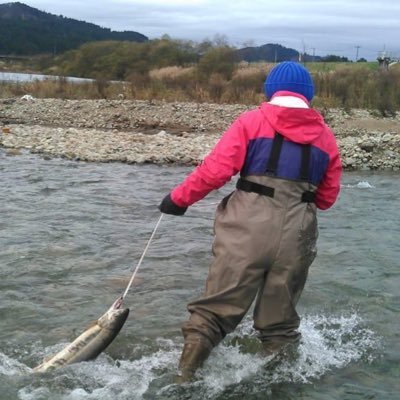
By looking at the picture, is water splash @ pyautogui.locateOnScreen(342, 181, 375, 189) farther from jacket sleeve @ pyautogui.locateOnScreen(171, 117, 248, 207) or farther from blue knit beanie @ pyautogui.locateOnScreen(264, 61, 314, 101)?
jacket sleeve @ pyautogui.locateOnScreen(171, 117, 248, 207)

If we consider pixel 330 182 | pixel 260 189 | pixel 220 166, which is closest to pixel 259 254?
pixel 260 189

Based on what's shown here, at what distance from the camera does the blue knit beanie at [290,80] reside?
14.4 feet

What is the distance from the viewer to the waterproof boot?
446cm

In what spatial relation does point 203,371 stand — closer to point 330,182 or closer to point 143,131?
point 330,182

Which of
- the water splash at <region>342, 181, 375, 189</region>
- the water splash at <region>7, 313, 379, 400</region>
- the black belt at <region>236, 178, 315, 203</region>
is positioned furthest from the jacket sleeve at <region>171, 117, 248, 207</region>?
the water splash at <region>342, 181, 375, 189</region>

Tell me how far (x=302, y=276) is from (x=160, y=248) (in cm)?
446

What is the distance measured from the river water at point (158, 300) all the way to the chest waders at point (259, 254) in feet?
1.31

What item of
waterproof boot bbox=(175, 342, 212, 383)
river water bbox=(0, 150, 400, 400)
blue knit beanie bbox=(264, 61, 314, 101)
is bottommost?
river water bbox=(0, 150, 400, 400)

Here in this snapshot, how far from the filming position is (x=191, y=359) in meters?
4.49

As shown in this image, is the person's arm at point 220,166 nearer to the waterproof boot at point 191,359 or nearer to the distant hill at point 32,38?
the waterproof boot at point 191,359

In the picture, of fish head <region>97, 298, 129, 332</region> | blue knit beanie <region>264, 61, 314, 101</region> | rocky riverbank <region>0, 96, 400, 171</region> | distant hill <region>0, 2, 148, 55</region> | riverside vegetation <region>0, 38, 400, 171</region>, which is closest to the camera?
blue knit beanie <region>264, 61, 314, 101</region>

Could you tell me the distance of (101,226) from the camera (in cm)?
982

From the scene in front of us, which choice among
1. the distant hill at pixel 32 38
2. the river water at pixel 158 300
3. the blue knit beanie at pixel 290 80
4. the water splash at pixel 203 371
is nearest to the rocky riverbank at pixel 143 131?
the river water at pixel 158 300

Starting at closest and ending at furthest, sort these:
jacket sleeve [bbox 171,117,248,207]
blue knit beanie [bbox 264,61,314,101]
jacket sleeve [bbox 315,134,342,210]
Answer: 1. jacket sleeve [bbox 171,117,248,207]
2. blue knit beanie [bbox 264,61,314,101]
3. jacket sleeve [bbox 315,134,342,210]
